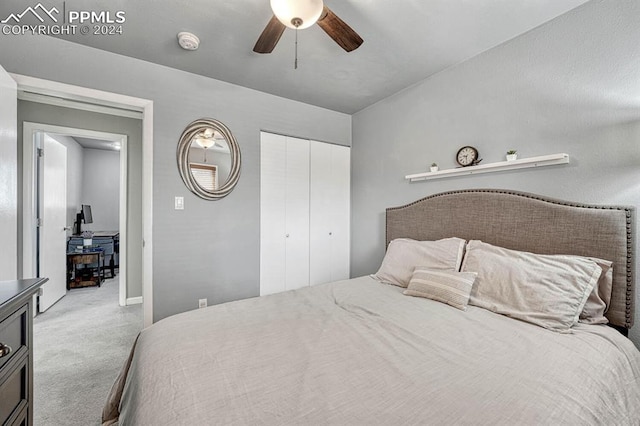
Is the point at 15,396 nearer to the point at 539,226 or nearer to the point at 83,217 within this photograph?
the point at 539,226

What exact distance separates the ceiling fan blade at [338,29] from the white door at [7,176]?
2003mm

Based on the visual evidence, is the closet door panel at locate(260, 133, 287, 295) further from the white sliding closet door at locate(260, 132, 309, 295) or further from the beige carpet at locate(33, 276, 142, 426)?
the beige carpet at locate(33, 276, 142, 426)

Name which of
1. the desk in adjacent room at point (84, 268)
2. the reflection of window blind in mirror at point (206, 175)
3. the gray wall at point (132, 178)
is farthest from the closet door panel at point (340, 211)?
the desk in adjacent room at point (84, 268)

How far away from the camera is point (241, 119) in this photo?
9.24 feet

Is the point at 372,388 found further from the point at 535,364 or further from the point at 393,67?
the point at 393,67

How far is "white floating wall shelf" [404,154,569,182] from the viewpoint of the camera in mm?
1751

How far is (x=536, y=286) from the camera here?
150 centimetres

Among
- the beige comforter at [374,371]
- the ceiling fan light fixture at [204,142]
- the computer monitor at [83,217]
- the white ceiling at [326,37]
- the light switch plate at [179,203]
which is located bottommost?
the beige comforter at [374,371]

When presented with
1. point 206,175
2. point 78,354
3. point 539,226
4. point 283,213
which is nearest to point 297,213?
point 283,213

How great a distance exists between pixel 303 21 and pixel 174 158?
5.63 feet

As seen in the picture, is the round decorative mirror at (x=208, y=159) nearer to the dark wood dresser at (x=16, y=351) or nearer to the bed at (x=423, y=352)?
the bed at (x=423, y=352)

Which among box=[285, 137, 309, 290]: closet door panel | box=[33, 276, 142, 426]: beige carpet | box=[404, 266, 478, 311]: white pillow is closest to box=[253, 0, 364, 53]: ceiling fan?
box=[285, 137, 309, 290]: closet door panel

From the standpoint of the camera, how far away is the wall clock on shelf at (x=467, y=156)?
2.23m

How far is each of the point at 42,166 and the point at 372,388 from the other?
444 centimetres
